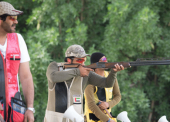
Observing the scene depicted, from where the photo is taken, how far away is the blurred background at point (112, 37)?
6.23m

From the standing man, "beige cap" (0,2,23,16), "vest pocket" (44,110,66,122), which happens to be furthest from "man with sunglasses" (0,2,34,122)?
the standing man

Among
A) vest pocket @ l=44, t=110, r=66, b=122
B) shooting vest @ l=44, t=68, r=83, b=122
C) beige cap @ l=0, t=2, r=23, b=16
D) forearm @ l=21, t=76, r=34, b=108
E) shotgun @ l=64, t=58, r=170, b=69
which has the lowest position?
vest pocket @ l=44, t=110, r=66, b=122

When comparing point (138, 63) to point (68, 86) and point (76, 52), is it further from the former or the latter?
point (68, 86)

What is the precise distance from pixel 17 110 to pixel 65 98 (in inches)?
39.9

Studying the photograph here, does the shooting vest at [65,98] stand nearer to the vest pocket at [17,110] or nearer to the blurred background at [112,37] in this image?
the vest pocket at [17,110]

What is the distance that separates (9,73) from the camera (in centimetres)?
195

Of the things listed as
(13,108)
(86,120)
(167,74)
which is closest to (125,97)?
(167,74)

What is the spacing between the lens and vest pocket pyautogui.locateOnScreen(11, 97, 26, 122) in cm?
192

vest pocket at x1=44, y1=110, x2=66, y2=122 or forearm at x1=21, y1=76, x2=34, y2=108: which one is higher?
forearm at x1=21, y1=76, x2=34, y2=108

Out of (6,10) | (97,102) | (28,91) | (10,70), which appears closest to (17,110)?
(28,91)

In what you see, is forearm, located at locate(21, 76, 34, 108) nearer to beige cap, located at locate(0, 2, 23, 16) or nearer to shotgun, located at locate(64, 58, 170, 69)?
beige cap, located at locate(0, 2, 23, 16)

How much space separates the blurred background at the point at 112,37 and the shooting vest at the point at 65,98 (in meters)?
3.14

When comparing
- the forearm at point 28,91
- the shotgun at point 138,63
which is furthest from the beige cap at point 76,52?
the forearm at point 28,91

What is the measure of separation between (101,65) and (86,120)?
3.19 feet
